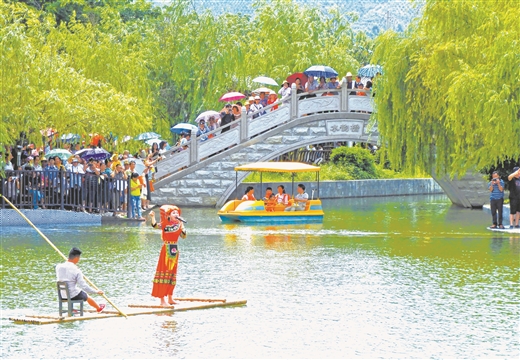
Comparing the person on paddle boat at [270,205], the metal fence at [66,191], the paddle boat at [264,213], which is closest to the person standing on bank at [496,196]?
the paddle boat at [264,213]

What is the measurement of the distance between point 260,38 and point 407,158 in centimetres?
2169

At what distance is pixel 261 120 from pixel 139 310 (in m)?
27.5

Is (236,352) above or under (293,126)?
under

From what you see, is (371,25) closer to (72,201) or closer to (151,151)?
(151,151)

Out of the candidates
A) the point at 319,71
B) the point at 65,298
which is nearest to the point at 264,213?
the point at 319,71

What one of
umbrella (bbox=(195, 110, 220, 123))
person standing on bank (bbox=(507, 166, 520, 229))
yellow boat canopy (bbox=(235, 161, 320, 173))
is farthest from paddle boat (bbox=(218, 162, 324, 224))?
umbrella (bbox=(195, 110, 220, 123))

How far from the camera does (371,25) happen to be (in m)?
182

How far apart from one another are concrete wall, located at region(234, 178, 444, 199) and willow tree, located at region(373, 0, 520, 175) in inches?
344

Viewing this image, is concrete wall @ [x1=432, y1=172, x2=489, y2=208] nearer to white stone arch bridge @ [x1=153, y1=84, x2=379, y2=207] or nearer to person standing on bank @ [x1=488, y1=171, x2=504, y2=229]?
white stone arch bridge @ [x1=153, y1=84, x2=379, y2=207]

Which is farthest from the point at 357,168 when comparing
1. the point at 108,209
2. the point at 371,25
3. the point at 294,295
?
the point at 371,25

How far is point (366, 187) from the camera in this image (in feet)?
174

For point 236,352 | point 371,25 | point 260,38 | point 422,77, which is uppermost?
point 371,25

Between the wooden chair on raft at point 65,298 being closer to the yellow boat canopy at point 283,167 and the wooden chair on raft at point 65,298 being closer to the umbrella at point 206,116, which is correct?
the yellow boat canopy at point 283,167

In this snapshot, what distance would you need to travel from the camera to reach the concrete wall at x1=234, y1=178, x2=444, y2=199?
48234mm
